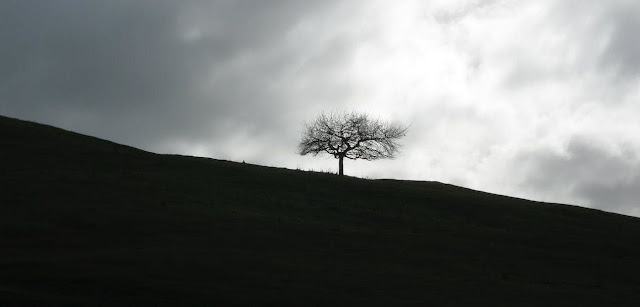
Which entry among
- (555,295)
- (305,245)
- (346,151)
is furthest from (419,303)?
(346,151)

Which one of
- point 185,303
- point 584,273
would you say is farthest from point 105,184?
point 584,273

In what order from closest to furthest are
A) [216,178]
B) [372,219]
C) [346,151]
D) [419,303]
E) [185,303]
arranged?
1. [185,303]
2. [419,303]
3. [372,219]
4. [216,178]
5. [346,151]

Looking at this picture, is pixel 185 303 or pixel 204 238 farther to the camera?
pixel 204 238

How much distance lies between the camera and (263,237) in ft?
125

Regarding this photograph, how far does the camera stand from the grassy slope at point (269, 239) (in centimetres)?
2875

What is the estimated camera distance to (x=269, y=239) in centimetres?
3788

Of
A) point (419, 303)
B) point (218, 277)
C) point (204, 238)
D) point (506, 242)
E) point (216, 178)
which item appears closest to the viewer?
point (419, 303)

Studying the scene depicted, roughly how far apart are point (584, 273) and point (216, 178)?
1116 inches

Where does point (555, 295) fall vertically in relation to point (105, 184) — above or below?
below

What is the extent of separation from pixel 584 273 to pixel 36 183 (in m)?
31.5

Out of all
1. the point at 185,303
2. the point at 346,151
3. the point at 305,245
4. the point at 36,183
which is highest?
the point at 346,151

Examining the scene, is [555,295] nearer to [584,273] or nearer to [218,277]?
[584,273]

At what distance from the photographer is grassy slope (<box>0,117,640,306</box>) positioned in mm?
28750

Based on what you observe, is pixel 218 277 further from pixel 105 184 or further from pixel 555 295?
pixel 105 184
